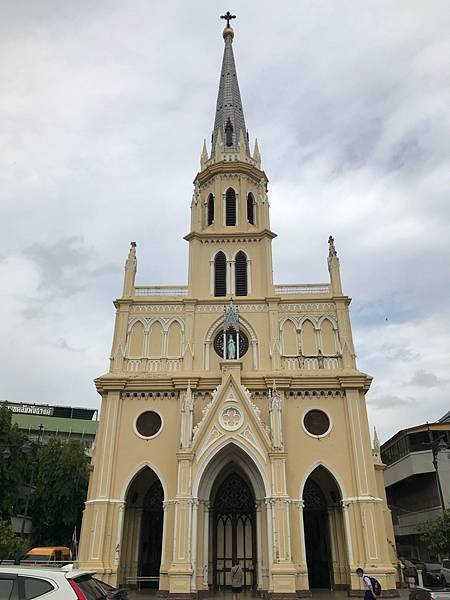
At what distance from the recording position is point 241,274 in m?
27.1

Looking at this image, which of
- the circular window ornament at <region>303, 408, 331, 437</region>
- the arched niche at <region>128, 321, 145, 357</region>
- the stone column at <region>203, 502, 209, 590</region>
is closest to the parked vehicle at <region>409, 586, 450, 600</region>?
the circular window ornament at <region>303, 408, 331, 437</region>

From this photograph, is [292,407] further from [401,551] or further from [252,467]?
[401,551]

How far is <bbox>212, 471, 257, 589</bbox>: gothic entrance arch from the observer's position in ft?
72.0

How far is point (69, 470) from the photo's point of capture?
34719 millimetres

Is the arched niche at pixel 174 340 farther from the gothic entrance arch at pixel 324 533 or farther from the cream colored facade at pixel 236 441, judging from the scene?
the gothic entrance arch at pixel 324 533

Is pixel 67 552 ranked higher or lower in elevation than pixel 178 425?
lower

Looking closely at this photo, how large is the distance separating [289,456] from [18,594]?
55.4 ft

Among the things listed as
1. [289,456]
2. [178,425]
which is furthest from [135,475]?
[289,456]

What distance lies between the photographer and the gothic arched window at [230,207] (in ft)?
94.9

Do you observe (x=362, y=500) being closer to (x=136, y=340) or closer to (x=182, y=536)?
(x=182, y=536)

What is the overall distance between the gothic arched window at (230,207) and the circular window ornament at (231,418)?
11.8m

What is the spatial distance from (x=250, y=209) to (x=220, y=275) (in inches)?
202

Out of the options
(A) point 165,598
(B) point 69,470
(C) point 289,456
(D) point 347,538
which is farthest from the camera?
(B) point 69,470

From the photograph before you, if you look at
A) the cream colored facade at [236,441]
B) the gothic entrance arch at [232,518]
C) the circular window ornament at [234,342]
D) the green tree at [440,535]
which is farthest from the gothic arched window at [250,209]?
the green tree at [440,535]
